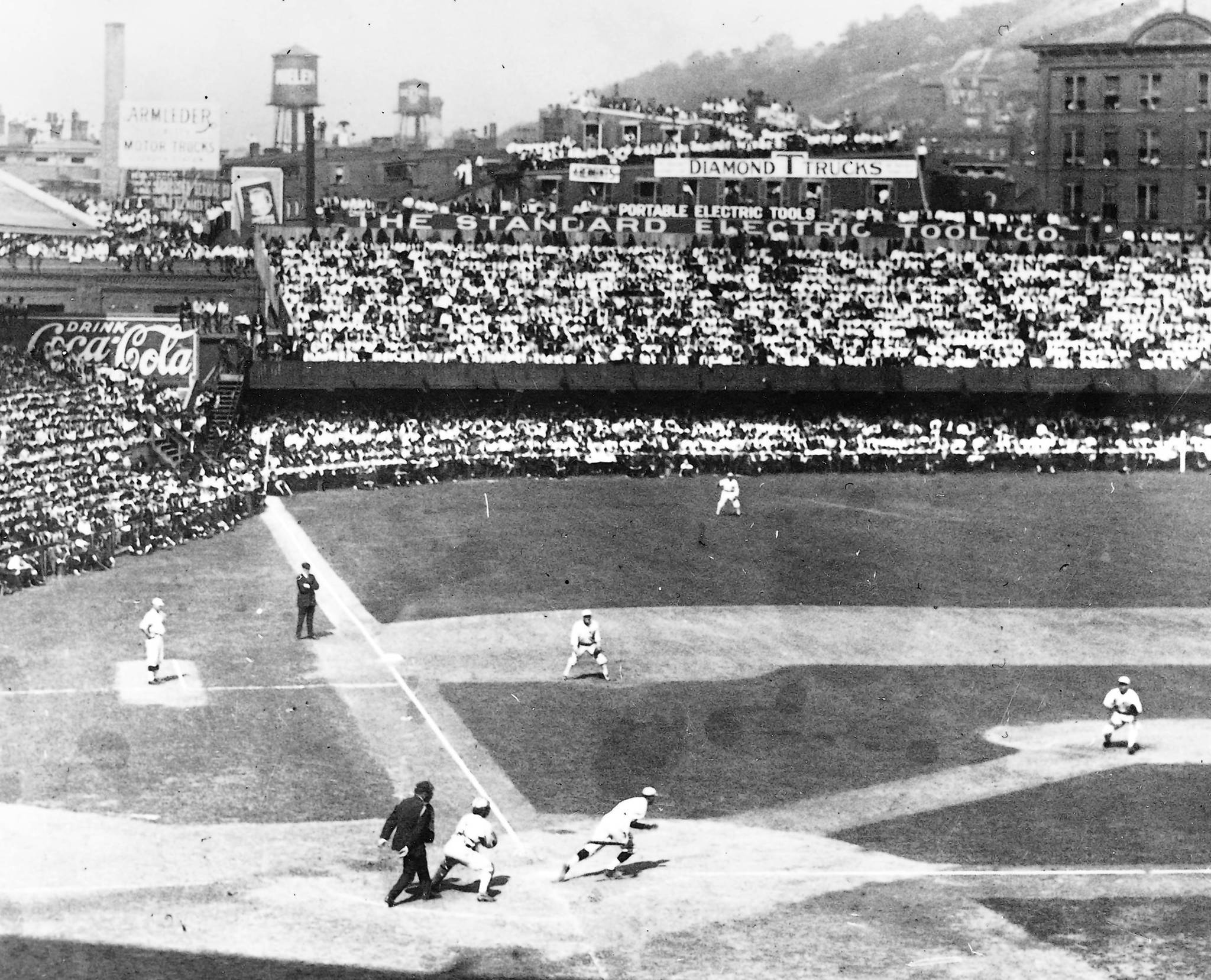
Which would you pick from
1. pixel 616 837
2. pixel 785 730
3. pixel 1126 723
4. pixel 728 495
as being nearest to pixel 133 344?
pixel 728 495

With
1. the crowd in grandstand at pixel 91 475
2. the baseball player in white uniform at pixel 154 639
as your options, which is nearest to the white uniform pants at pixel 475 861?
the baseball player in white uniform at pixel 154 639

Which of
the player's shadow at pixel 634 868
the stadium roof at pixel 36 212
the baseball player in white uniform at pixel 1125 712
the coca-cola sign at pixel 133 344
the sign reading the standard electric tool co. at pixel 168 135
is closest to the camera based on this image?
the player's shadow at pixel 634 868

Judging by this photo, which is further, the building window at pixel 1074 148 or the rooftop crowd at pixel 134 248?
the building window at pixel 1074 148

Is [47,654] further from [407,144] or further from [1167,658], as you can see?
[407,144]

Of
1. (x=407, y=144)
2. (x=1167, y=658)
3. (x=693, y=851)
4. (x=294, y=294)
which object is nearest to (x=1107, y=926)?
(x=693, y=851)

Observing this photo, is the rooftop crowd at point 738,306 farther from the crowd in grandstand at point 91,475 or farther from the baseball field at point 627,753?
the baseball field at point 627,753

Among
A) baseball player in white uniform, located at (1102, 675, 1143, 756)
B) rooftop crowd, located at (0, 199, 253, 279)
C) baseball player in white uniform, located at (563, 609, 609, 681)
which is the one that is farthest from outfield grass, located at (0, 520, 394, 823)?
rooftop crowd, located at (0, 199, 253, 279)

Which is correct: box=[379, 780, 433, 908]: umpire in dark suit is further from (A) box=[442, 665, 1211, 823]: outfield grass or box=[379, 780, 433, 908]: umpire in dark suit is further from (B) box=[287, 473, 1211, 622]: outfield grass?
(B) box=[287, 473, 1211, 622]: outfield grass
